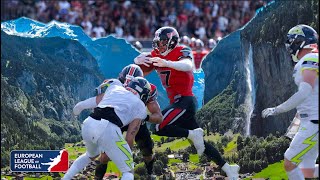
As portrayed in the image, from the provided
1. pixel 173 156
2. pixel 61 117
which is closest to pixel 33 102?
pixel 61 117

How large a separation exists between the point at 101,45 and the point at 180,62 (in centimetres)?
182

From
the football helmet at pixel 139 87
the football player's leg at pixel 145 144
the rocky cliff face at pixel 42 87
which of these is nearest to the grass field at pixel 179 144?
the football player's leg at pixel 145 144

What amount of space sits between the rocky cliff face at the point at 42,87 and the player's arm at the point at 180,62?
1423mm

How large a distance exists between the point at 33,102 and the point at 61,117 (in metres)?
0.44

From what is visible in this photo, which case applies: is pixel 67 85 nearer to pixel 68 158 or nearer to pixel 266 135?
pixel 68 158

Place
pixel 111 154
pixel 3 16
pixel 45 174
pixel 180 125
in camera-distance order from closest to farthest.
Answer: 1. pixel 111 154
2. pixel 180 125
3. pixel 45 174
4. pixel 3 16

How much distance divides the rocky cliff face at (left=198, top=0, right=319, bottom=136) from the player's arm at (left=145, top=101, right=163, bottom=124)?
3.85 ft

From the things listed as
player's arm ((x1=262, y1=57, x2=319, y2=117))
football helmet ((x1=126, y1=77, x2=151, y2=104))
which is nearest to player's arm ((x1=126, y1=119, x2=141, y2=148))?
football helmet ((x1=126, y1=77, x2=151, y2=104))

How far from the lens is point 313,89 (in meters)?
9.40

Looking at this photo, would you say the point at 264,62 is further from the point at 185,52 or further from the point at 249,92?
the point at 185,52

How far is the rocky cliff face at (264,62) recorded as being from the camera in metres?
11.3

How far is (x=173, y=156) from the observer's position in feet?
37.3

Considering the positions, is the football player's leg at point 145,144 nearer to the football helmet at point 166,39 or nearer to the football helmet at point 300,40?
the football helmet at point 166,39

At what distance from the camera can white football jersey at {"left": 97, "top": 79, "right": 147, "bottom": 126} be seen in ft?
31.7
